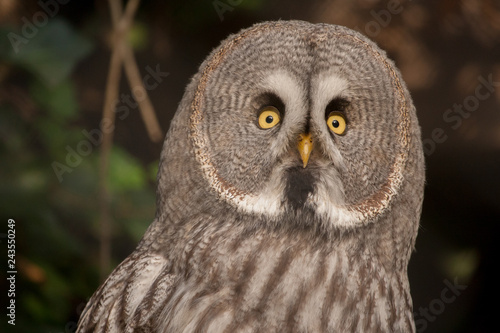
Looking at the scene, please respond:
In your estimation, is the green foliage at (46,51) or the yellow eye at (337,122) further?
the green foliage at (46,51)

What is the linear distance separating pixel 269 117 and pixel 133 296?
0.56 meters

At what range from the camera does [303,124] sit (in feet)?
4.71

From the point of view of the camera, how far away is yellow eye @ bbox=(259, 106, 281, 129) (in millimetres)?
1482

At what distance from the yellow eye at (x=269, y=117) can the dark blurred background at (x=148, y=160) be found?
119 cm

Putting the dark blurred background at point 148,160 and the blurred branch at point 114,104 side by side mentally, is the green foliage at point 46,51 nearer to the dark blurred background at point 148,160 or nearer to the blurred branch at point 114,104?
the dark blurred background at point 148,160

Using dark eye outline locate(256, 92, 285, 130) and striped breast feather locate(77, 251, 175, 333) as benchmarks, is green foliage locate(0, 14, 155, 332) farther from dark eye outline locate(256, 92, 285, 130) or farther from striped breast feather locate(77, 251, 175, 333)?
dark eye outline locate(256, 92, 285, 130)

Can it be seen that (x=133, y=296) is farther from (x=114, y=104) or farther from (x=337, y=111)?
(x=114, y=104)

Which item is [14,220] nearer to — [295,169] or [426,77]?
[295,169]

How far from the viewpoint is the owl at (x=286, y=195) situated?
147 cm

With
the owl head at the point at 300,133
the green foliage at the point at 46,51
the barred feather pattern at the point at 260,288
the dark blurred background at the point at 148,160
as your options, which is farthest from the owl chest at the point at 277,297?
the green foliage at the point at 46,51

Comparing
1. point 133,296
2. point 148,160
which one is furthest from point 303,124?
point 148,160

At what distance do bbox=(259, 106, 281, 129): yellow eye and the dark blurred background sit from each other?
1.19m

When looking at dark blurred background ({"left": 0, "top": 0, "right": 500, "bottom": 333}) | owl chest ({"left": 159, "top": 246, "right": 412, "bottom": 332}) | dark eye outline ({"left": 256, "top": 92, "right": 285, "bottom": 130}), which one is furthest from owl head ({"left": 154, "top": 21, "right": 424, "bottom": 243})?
dark blurred background ({"left": 0, "top": 0, "right": 500, "bottom": 333})

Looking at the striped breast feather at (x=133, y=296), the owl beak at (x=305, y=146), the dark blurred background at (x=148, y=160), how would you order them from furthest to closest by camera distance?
the dark blurred background at (x=148, y=160) → the striped breast feather at (x=133, y=296) → the owl beak at (x=305, y=146)
